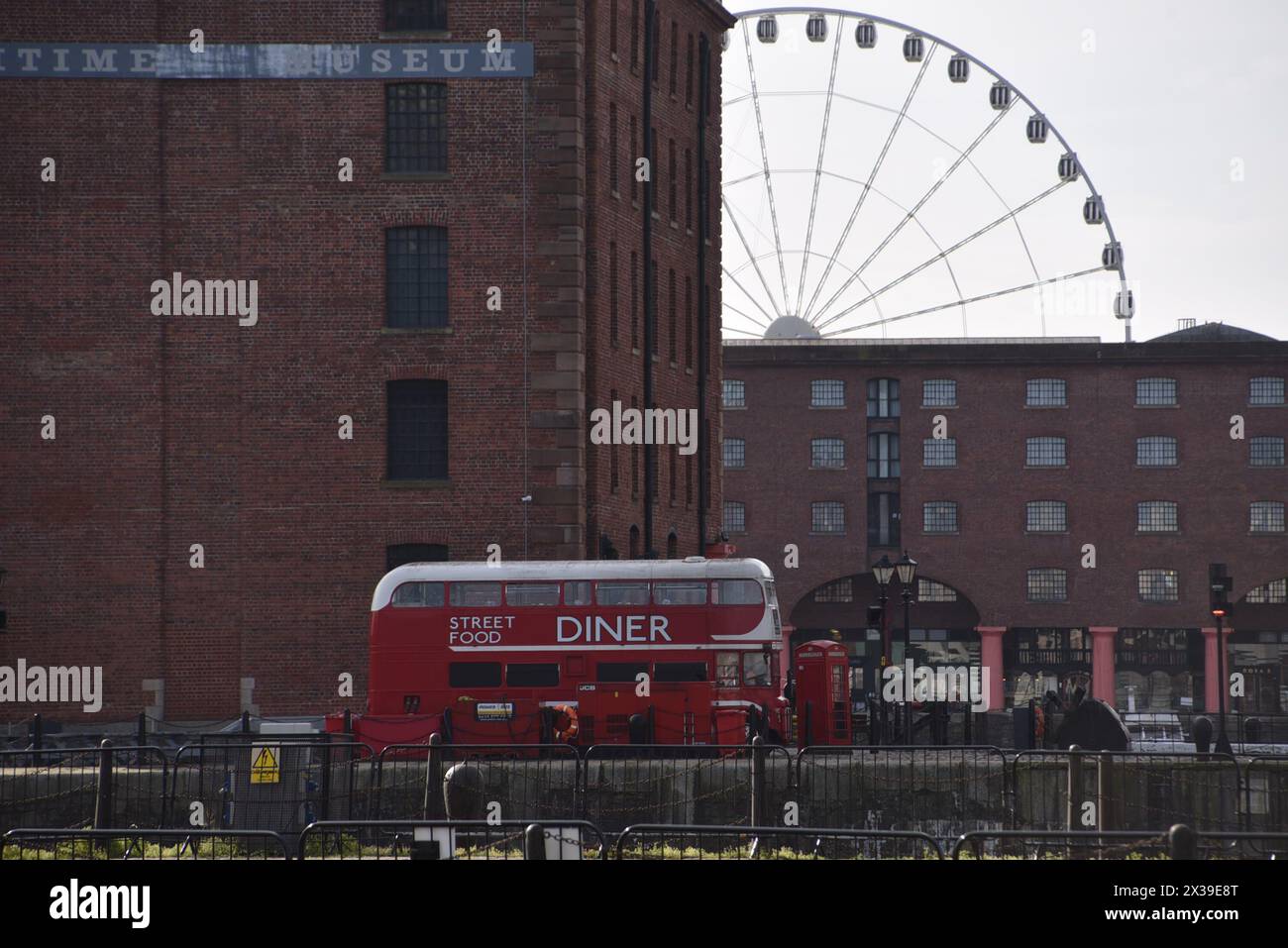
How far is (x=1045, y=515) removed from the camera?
76.1 m

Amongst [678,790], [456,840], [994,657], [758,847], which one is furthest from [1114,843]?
[994,657]

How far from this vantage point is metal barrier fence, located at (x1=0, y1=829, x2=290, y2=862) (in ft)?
54.6

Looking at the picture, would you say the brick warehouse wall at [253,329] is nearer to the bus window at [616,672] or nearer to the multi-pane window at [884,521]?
the bus window at [616,672]

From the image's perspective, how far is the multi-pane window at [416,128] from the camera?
41.7 metres

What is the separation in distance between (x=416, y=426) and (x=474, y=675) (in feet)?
24.9

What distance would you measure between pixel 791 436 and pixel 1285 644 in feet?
71.1

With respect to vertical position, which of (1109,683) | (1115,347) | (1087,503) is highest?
(1115,347)

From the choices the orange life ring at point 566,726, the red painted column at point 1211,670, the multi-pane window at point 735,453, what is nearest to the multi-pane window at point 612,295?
the orange life ring at point 566,726

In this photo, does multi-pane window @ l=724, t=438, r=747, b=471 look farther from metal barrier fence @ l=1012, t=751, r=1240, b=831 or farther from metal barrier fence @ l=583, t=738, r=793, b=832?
metal barrier fence @ l=583, t=738, r=793, b=832

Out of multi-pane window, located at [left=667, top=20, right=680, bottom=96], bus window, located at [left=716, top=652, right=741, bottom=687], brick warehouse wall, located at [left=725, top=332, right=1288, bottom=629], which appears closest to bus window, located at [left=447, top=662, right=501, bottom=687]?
bus window, located at [left=716, top=652, right=741, bottom=687]
